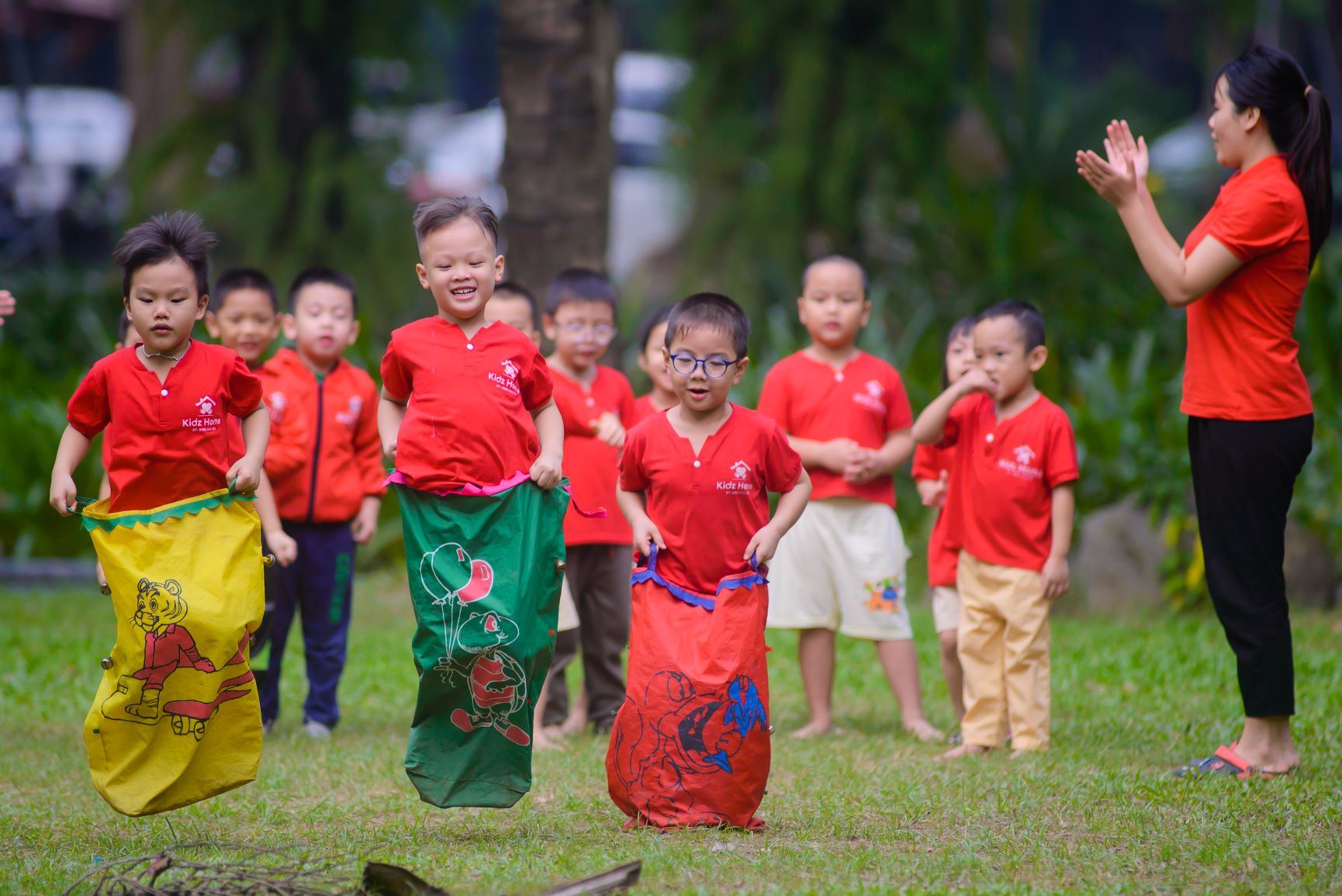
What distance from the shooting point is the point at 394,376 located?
12.9 ft

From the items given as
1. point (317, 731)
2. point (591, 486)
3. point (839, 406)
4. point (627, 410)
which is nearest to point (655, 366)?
point (627, 410)

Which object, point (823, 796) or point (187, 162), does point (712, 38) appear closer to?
point (187, 162)

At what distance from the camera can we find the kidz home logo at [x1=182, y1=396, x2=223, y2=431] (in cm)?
389

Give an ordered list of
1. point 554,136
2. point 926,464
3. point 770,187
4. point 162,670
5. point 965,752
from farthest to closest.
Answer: point 770,187 → point 554,136 → point 926,464 → point 965,752 → point 162,670

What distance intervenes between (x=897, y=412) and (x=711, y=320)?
1.62 meters

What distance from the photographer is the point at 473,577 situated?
380cm

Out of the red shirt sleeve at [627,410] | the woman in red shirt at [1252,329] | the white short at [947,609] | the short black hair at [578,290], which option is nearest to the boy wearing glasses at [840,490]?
the white short at [947,609]

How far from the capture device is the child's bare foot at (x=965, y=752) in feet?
16.4

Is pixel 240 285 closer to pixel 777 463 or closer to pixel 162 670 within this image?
pixel 162 670

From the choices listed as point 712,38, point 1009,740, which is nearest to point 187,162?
point 712,38

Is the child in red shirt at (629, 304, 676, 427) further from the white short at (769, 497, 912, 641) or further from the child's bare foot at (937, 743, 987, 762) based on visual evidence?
the child's bare foot at (937, 743, 987, 762)

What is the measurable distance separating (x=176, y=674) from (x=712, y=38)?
26.3 ft

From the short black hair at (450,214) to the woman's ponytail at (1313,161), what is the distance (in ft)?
8.30

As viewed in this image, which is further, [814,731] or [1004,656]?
[814,731]
